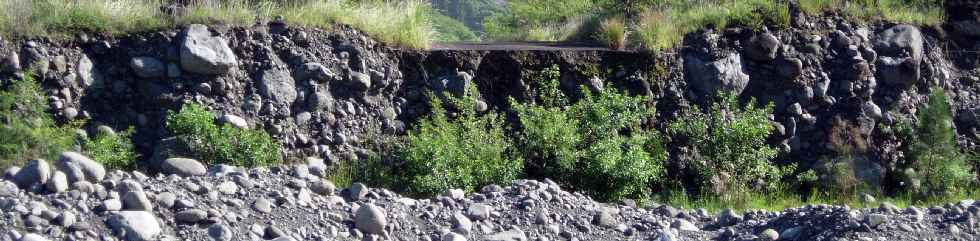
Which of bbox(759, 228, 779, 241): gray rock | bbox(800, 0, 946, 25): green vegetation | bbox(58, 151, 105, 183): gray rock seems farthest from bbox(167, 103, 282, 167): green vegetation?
bbox(800, 0, 946, 25): green vegetation

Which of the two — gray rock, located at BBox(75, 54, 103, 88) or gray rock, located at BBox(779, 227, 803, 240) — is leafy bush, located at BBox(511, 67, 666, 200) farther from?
gray rock, located at BBox(75, 54, 103, 88)

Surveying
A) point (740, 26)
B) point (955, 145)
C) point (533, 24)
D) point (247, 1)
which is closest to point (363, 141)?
point (247, 1)

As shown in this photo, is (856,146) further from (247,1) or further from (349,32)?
(247,1)

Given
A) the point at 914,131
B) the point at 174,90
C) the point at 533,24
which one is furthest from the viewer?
the point at 533,24

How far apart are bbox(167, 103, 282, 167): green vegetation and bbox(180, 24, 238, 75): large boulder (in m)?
0.47

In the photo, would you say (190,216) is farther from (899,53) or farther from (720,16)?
(899,53)

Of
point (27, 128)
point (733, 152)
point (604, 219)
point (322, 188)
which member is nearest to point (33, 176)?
point (322, 188)

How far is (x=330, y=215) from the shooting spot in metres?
6.36

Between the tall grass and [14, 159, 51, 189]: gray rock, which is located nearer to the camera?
[14, 159, 51, 189]: gray rock

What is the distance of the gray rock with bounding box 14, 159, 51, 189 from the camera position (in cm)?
595

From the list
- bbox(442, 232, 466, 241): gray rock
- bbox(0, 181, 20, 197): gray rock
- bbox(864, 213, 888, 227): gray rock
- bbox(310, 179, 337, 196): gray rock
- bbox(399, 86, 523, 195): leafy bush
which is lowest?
bbox(399, 86, 523, 195): leafy bush

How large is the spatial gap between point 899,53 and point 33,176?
8429 mm

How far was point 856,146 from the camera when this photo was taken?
425 inches

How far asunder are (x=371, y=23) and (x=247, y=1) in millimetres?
1071
